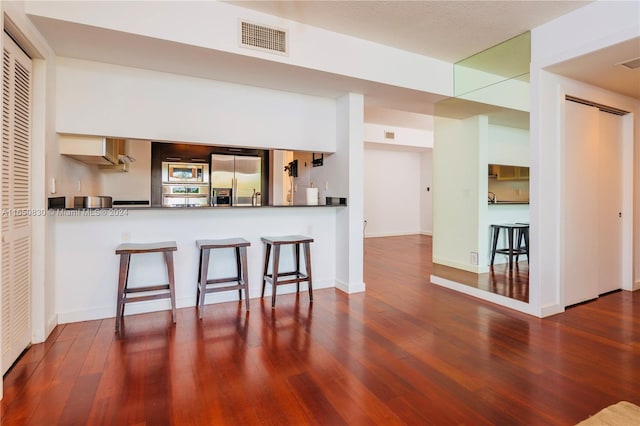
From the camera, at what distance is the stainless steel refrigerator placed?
5.64m

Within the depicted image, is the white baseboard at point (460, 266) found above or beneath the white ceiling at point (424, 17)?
beneath

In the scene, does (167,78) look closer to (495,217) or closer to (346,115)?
(346,115)

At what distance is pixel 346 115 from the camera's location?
3795 mm

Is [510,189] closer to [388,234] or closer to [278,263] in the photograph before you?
[278,263]

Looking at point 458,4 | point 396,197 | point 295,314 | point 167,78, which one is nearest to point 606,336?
point 295,314

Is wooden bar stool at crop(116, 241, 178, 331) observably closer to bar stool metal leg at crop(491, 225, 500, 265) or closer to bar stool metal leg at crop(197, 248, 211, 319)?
bar stool metal leg at crop(197, 248, 211, 319)

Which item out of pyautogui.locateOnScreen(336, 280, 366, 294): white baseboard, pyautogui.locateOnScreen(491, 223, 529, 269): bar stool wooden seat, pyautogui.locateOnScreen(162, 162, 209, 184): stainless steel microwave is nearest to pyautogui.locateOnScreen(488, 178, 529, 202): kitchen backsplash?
pyautogui.locateOnScreen(491, 223, 529, 269): bar stool wooden seat

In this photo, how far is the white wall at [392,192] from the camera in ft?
28.8

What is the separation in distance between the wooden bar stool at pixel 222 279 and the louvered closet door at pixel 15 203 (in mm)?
1214

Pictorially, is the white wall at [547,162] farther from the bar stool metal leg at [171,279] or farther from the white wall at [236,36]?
the bar stool metal leg at [171,279]

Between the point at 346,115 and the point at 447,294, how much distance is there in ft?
7.77

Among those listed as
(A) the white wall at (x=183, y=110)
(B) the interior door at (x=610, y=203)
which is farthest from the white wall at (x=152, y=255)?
(B) the interior door at (x=610, y=203)

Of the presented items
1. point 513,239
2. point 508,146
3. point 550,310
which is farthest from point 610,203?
point 550,310

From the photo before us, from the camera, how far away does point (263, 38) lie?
2.84 metres
